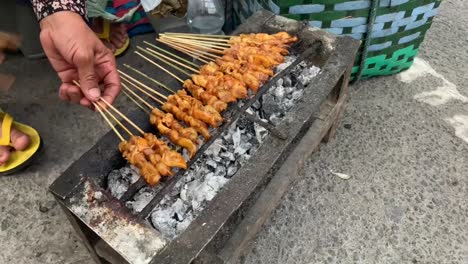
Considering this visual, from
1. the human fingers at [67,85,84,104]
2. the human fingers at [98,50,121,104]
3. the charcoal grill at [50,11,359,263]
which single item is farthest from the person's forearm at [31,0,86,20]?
the charcoal grill at [50,11,359,263]

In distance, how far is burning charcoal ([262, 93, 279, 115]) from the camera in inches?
102

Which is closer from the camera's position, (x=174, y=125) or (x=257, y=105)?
(x=174, y=125)

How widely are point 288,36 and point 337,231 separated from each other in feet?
4.38

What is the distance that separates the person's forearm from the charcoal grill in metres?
0.74

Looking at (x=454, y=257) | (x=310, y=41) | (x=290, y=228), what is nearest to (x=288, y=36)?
(x=310, y=41)

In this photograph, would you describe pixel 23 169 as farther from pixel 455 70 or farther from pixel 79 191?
pixel 455 70

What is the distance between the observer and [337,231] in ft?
8.96

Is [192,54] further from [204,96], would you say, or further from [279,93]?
[279,93]

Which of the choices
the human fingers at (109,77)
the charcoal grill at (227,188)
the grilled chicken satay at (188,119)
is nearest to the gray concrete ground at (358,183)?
the charcoal grill at (227,188)

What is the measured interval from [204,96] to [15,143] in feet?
5.10

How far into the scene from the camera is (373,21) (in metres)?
3.12

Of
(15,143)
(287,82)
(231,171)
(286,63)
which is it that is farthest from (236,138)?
(15,143)

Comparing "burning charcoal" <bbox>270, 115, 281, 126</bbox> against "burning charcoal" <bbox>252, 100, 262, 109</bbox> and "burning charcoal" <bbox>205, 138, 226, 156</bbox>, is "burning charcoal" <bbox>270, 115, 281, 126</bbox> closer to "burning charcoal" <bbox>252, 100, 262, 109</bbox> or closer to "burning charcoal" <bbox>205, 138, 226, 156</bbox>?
"burning charcoal" <bbox>252, 100, 262, 109</bbox>

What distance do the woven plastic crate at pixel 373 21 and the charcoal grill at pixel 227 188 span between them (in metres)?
0.28
